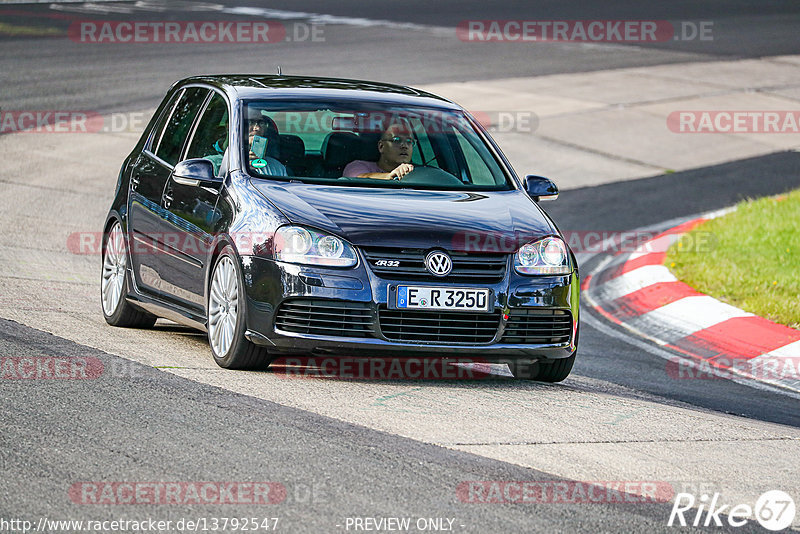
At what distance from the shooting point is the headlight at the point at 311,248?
701cm

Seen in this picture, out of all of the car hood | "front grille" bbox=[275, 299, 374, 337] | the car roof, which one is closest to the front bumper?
"front grille" bbox=[275, 299, 374, 337]

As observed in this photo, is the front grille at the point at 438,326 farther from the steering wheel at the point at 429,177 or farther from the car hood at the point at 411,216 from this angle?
the steering wheel at the point at 429,177

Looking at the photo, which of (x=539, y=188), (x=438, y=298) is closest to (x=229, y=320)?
(x=438, y=298)

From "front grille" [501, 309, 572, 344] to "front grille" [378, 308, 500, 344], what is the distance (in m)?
0.11

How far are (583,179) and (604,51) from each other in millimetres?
11564

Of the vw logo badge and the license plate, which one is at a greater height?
the vw logo badge

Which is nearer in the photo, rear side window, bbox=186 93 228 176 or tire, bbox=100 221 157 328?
rear side window, bbox=186 93 228 176

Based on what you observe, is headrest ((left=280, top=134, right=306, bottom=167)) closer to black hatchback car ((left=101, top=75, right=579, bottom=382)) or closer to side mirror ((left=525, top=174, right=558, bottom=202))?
black hatchback car ((left=101, top=75, right=579, bottom=382))

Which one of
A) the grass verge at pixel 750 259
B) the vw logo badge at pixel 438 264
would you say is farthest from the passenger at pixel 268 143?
the grass verge at pixel 750 259

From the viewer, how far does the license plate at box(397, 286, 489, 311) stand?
702cm

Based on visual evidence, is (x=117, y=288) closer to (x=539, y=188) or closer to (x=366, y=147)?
(x=366, y=147)

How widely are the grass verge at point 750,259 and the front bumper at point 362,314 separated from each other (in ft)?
11.6


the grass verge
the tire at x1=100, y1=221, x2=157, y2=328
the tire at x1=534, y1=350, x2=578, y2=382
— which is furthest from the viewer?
the grass verge

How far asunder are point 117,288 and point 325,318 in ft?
7.97
